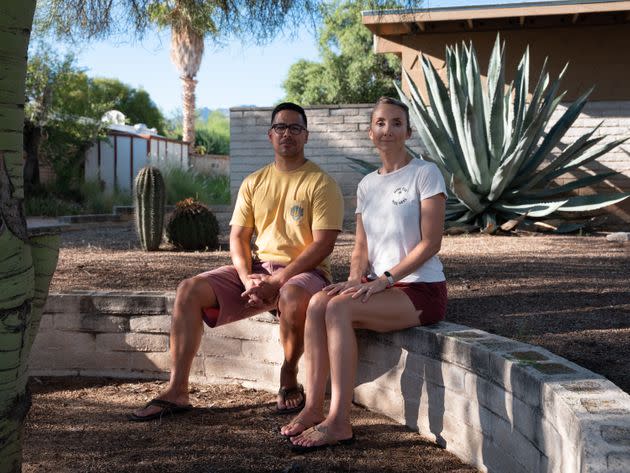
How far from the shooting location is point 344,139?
1313 cm

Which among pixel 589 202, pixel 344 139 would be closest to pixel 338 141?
pixel 344 139

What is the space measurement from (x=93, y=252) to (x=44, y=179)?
1300cm

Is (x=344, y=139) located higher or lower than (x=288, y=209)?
higher

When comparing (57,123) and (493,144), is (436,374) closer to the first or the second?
(493,144)

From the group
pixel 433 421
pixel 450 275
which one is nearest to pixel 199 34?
pixel 450 275

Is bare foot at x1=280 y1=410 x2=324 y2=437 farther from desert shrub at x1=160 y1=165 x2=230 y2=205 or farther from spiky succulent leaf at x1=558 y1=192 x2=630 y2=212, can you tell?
desert shrub at x1=160 y1=165 x2=230 y2=205

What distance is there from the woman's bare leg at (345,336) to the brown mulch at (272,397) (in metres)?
0.11

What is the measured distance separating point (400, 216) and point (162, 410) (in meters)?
1.54

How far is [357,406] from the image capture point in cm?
429

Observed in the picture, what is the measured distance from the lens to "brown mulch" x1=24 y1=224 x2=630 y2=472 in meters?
3.52

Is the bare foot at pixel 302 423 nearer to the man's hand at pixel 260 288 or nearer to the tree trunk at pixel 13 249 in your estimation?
the man's hand at pixel 260 288

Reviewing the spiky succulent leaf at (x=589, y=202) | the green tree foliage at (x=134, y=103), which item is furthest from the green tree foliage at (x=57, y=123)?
the green tree foliage at (x=134, y=103)

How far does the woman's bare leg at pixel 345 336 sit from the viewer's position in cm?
359

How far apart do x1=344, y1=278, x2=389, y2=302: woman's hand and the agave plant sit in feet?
18.8
